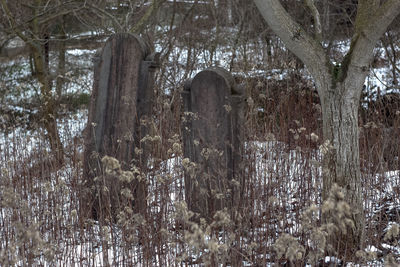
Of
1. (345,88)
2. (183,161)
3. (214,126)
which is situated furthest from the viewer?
(214,126)

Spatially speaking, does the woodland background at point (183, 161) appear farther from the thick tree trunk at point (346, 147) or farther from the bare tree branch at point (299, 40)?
the bare tree branch at point (299, 40)

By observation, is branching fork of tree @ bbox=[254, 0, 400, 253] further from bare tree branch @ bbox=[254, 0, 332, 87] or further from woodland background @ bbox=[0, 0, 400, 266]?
woodland background @ bbox=[0, 0, 400, 266]

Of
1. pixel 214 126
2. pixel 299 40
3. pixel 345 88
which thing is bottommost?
pixel 214 126

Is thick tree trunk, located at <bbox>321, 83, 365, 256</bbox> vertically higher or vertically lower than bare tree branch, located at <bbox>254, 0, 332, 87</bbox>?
lower

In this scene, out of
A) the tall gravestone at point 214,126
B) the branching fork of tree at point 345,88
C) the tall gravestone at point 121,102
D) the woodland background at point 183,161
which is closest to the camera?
the woodland background at point 183,161

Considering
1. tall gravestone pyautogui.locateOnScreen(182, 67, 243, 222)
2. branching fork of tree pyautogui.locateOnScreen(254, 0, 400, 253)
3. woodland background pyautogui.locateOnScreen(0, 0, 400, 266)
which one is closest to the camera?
woodland background pyautogui.locateOnScreen(0, 0, 400, 266)

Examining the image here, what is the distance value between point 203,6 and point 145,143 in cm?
540

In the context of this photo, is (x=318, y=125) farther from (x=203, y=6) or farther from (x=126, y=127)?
(x=203, y=6)

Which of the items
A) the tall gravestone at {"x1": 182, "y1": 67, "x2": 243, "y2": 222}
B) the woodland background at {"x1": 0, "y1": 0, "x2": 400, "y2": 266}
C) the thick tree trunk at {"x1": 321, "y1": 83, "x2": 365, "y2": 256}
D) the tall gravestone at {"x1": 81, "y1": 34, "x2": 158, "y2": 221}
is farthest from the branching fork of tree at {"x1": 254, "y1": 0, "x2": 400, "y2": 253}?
the tall gravestone at {"x1": 81, "y1": 34, "x2": 158, "y2": 221}

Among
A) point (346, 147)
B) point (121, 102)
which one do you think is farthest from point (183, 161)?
point (121, 102)

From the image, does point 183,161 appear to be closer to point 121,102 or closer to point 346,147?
point 346,147

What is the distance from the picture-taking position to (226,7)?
8.74 meters

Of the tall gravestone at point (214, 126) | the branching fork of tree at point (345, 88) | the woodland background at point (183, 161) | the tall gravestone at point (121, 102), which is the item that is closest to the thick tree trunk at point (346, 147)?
the branching fork of tree at point (345, 88)

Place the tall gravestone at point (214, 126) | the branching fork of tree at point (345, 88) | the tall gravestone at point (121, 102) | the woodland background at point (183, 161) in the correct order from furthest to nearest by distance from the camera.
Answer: the tall gravestone at point (121, 102) → the tall gravestone at point (214, 126) → the branching fork of tree at point (345, 88) → the woodland background at point (183, 161)
